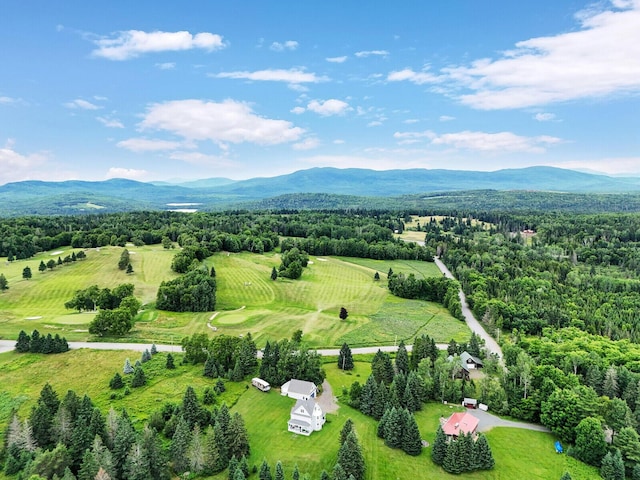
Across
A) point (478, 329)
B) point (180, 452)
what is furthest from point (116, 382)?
point (478, 329)

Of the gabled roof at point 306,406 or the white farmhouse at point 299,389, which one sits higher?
the gabled roof at point 306,406

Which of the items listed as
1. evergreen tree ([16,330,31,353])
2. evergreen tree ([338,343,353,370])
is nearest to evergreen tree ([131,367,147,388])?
evergreen tree ([16,330,31,353])

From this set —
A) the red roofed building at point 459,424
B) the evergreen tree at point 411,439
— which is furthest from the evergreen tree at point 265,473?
the red roofed building at point 459,424

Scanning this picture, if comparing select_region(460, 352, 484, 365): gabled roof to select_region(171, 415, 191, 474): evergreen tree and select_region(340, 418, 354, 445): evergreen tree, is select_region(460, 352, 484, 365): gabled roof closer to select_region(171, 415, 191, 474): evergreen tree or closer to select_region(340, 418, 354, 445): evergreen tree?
select_region(340, 418, 354, 445): evergreen tree

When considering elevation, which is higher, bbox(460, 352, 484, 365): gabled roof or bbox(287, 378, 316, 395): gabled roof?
bbox(287, 378, 316, 395): gabled roof

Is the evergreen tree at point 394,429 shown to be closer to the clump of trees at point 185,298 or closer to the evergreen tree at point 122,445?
the evergreen tree at point 122,445

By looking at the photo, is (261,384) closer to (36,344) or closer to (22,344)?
(36,344)
